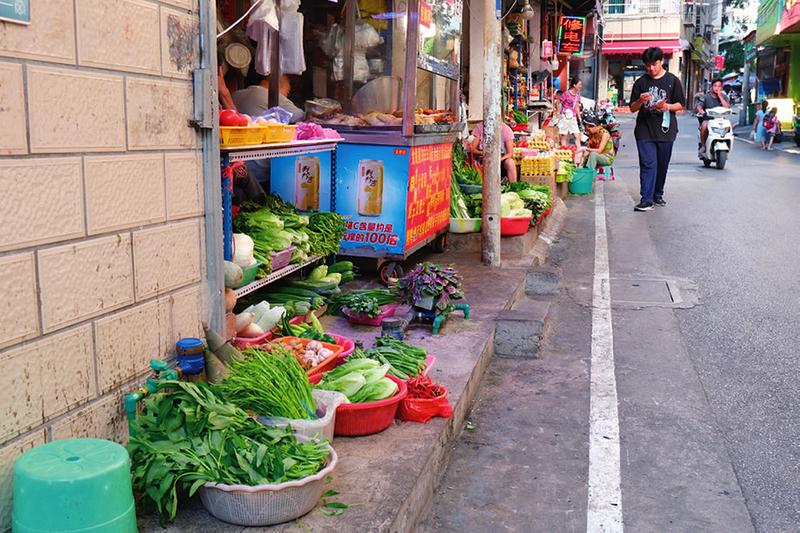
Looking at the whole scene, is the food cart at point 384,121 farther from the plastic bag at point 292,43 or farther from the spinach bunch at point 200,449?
the spinach bunch at point 200,449

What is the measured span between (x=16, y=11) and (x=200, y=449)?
1639 mm

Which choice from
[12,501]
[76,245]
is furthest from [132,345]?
[12,501]

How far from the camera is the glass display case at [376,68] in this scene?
6871 mm

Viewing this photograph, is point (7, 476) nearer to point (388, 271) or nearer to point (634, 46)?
point (388, 271)

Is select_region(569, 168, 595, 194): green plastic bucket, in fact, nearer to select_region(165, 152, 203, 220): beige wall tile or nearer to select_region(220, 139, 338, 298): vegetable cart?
select_region(220, 139, 338, 298): vegetable cart

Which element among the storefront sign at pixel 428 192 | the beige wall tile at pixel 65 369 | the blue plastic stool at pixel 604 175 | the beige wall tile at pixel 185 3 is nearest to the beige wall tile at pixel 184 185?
the beige wall tile at pixel 185 3

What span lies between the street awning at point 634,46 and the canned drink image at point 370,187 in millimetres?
45937

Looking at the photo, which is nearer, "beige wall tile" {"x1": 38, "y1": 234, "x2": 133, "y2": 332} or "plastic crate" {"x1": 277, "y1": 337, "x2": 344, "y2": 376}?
"beige wall tile" {"x1": 38, "y1": 234, "x2": 133, "y2": 332}

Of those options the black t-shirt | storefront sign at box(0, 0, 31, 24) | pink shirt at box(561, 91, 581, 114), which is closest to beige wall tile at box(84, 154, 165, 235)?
storefront sign at box(0, 0, 31, 24)

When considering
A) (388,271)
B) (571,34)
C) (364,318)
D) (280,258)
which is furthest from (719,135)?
(280,258)

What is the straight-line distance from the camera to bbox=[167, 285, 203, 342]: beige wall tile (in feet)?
12.2

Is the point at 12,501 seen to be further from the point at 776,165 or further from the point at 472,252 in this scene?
the point at 776,165

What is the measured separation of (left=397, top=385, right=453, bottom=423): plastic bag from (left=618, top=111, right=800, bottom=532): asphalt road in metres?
1.52

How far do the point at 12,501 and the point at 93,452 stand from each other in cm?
40
